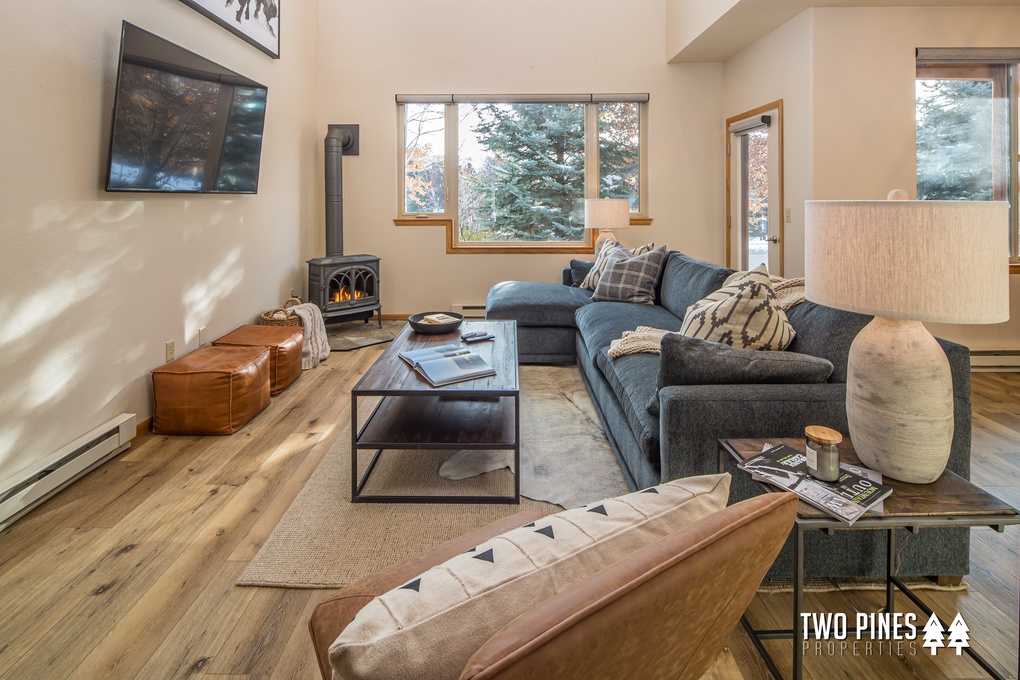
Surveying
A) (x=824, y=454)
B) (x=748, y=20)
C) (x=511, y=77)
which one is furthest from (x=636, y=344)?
(x=511, y=77)

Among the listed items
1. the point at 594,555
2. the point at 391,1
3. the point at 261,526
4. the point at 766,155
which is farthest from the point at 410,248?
the point at 594,555

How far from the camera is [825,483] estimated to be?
1.41 meters

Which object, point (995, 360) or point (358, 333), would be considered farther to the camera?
point (358, 333)

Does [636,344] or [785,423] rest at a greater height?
[636,344]

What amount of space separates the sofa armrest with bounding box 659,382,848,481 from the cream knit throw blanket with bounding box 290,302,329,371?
131 inches

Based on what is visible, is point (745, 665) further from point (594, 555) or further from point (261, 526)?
point (261, 526)

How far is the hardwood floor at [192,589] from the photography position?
1528 mm

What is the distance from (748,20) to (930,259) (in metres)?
4.18

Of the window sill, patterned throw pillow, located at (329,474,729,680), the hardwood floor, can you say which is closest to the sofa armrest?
the hardwood floor

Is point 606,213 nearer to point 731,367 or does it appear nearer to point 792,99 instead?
point 792,99

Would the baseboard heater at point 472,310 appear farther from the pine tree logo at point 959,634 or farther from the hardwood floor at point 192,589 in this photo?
the pine tree logo at point 959,634

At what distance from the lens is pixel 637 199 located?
6.36 meters

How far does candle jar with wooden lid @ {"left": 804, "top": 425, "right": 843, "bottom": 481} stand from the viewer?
1.40 metres

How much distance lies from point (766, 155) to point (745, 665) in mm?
4721
